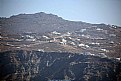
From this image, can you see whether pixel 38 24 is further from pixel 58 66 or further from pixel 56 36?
pixel 58 66

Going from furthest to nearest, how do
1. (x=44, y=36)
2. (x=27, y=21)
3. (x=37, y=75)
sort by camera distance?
(x=27, y=21) < (x=44, y=36) < (x=37, y=75)

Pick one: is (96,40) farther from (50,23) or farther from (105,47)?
(50,23)

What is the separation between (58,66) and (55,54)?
0.44m

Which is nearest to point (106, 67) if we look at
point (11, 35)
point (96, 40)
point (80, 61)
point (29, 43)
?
point (80, 61)

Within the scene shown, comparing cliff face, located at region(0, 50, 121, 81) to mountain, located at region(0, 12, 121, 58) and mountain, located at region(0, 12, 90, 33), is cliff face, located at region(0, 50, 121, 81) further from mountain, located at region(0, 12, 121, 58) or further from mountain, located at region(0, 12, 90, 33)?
mountain, located at region(0, 12, 90, 33)

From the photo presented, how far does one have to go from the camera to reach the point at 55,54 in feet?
30.1

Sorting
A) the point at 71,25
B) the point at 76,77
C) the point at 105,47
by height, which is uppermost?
the point at 71,25

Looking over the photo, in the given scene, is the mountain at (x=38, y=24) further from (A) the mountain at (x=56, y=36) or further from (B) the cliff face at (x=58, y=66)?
(B) the cliff face at (x=58, y=66)

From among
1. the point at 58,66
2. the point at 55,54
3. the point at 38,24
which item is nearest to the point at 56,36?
the point at 38,24

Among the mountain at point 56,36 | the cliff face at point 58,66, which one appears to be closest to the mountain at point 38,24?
the mountain at point 56,36

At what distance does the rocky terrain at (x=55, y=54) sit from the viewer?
8828 mm

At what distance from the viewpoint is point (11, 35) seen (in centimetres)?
1016

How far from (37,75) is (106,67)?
95.3 inches

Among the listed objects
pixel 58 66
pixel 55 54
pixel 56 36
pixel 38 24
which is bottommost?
pixel 58 66
